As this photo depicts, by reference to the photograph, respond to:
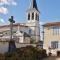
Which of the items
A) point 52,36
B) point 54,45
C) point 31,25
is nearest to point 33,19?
point 31,25

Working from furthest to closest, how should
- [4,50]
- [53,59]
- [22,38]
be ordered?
[22,38]
[53,59]
[4,50]

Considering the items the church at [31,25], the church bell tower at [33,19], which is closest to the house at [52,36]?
the church at [31,25]

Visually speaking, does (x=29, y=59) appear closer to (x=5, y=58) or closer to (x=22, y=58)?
(x=22, y=58)

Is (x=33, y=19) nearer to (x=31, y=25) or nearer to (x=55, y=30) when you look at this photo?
(x=31, y=25)

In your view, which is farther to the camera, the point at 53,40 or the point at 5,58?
the point at 53,40

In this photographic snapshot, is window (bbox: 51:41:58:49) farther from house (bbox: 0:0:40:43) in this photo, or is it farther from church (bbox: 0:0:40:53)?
house (bbox: 0:0:40:43)

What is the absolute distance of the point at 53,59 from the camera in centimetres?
2228

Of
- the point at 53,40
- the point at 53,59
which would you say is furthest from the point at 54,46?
the point at 53,59

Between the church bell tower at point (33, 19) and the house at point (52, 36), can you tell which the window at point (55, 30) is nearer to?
the house at point (52, 36)

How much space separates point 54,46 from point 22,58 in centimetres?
1661

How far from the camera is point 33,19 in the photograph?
70.1m

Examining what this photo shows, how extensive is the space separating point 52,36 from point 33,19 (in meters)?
36.0

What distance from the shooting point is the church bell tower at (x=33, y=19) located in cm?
6638

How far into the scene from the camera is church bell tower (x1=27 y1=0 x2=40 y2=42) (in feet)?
218
